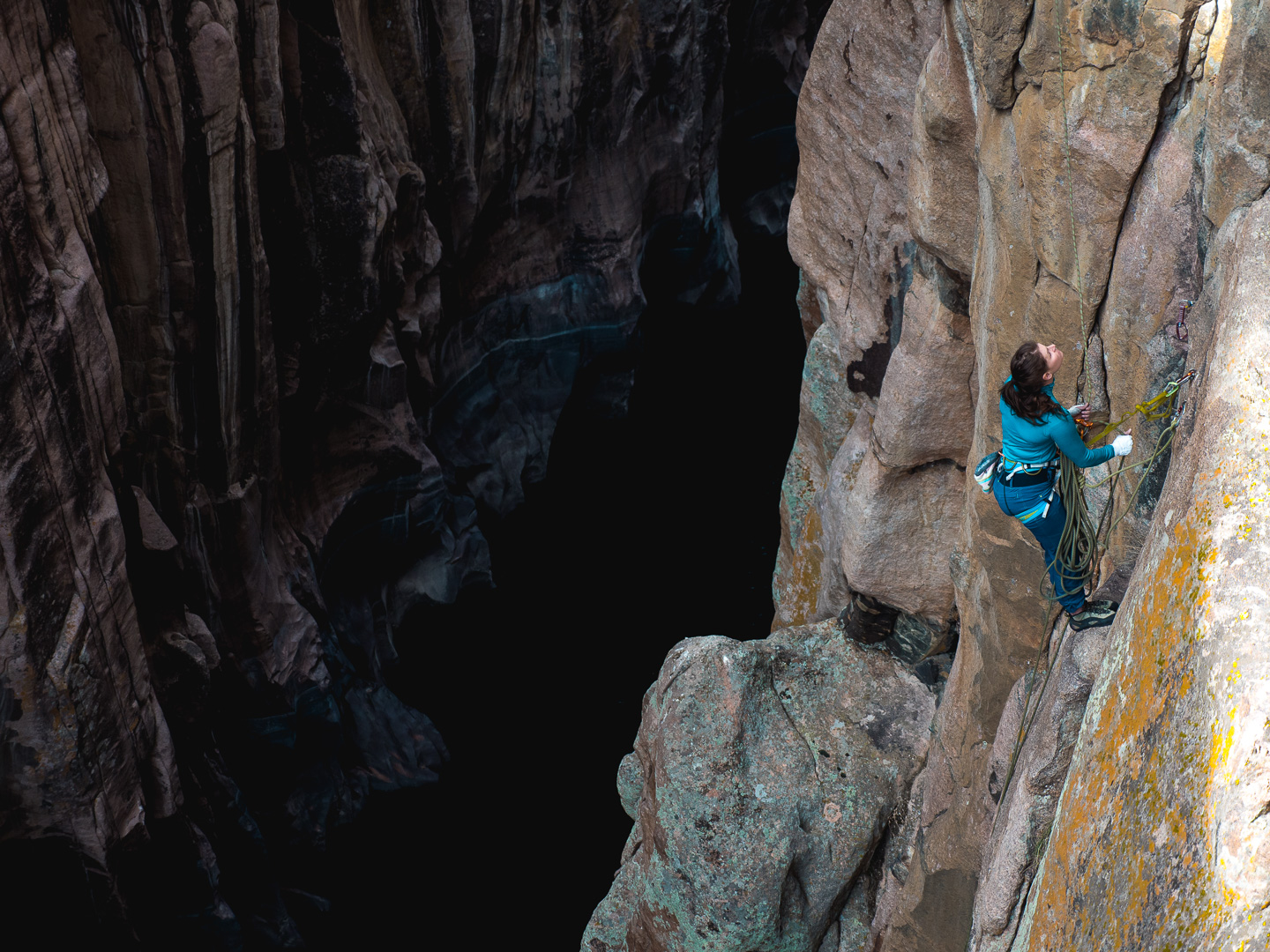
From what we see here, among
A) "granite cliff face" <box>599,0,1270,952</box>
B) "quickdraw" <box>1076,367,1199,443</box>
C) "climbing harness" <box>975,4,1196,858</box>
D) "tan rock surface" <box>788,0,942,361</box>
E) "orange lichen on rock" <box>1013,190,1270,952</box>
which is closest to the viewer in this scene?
"orange lichen on rock" <box>1013,190,1270,952</box>

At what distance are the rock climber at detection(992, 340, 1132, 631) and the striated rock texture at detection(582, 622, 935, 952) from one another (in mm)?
3956

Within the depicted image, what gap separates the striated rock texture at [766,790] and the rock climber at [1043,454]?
3.96 meters

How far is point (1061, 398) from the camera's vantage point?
297 inches

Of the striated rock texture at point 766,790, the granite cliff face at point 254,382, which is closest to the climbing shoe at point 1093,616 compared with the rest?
the striated rock texture at point 766,790

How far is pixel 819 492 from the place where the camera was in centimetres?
1389

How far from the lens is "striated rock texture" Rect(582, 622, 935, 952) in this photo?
10.3 meters

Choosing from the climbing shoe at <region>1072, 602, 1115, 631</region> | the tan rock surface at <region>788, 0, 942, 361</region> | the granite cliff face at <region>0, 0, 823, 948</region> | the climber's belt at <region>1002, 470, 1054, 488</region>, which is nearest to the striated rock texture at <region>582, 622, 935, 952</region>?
the tan rock surface at <region>788, 0, 942, 361</region>

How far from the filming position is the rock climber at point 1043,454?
6.36 m

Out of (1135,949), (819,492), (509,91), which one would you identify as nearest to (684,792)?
(819,492)

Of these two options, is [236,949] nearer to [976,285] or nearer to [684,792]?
[684,792]

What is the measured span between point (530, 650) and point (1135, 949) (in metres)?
18.2

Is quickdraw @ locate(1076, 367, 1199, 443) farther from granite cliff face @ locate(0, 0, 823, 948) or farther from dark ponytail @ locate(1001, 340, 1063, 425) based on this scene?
granite cliff face @ locate(0, 0, 823, 948)

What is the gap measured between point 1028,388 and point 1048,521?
1.09 meters

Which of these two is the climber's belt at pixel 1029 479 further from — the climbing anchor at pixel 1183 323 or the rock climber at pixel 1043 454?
the climbing anchor at pixel 1183 323
